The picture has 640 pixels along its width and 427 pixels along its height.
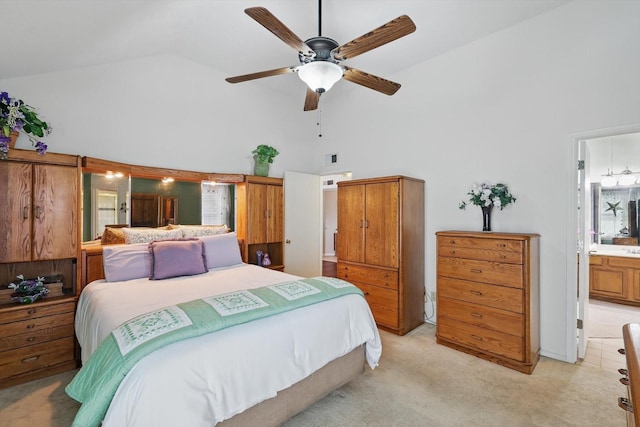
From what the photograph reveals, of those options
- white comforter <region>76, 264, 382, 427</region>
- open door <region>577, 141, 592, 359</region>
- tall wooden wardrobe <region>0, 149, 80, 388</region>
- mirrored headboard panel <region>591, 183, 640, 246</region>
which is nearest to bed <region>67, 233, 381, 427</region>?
white comforter <region>76, 264, 382, 427</region>

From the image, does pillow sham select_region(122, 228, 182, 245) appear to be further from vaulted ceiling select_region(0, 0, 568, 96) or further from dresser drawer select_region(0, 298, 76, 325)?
vaulted ceiling select_region(0, 0, 568, 96)

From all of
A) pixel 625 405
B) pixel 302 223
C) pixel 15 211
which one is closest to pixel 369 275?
pixel 302 223

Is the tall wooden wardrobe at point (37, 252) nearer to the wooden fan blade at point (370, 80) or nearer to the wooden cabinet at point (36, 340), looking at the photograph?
the wooden cabinet at point (36, 340)

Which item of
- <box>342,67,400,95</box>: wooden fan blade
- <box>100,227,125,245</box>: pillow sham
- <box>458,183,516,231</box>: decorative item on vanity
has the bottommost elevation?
<box>100,227,125,245</box>: pillow sham

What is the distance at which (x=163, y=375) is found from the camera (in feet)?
4.48

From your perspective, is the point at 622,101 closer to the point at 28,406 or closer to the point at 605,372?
the point at 605,372

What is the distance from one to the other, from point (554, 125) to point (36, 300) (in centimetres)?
496

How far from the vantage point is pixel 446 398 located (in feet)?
7.37

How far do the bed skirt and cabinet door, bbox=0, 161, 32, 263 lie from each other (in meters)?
2.31

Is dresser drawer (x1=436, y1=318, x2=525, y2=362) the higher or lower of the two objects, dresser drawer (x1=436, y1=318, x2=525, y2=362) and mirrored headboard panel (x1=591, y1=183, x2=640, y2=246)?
the lower

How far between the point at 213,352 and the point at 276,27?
75.7 inches

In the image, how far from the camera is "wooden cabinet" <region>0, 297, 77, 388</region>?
233 centimetres

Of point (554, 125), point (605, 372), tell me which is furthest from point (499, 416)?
point (554, 125)

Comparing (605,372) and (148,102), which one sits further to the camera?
(148,102)
